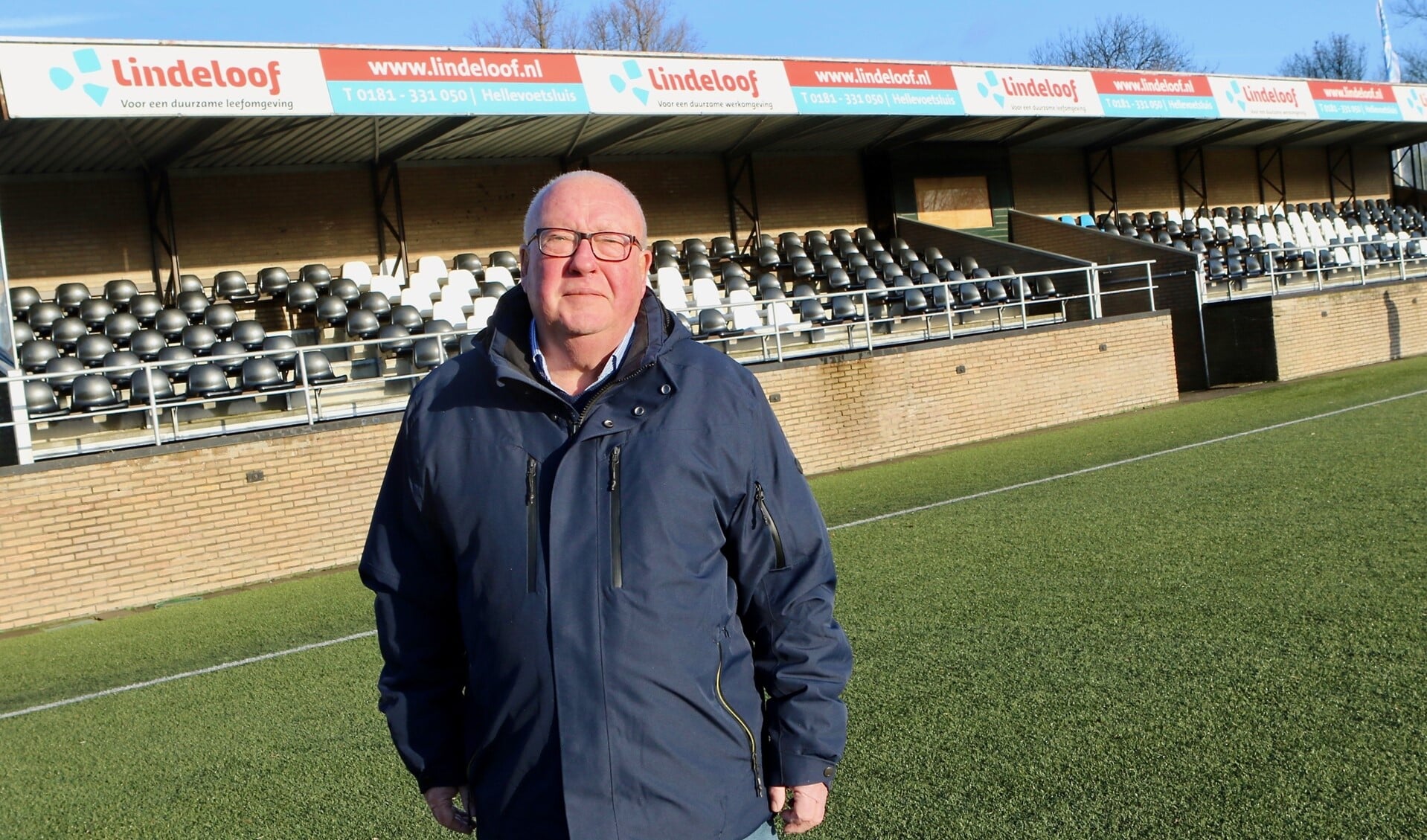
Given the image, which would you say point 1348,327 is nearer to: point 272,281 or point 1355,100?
point 1355,100

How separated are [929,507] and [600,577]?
978 cm

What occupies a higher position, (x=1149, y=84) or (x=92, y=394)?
(x=1149, y=84)

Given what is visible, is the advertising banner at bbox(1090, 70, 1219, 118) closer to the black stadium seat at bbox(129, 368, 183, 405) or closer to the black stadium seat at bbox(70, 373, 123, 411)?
the black stadium seat at bbox(129, 368, 183, 405)

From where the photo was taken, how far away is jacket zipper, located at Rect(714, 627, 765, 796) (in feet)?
7.70

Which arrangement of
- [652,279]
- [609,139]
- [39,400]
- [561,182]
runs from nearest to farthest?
[561,182]
[39,400]
[652,279]
[609,139]

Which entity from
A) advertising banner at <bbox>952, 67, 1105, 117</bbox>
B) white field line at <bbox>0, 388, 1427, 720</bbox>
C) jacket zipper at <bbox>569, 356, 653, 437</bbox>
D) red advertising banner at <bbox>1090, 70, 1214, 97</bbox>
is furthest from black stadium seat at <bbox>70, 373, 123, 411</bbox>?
red advertising banner at <bbox>1090, 70, 1214, 97</bbox>

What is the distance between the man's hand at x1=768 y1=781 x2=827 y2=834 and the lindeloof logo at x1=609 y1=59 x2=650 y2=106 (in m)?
16.3

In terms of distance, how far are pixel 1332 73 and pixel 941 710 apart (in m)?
71.8

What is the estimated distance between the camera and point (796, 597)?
2438mm

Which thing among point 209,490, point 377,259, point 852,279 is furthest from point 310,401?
point 852,279

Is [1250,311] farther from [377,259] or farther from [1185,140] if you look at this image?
[377,259]

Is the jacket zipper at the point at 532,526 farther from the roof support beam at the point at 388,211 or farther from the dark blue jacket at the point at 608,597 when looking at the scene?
the roof support beam at the point at 388,211

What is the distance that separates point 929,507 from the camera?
11789mm

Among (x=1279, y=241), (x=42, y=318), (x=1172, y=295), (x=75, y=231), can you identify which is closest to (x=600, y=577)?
(x=42, y=318)
